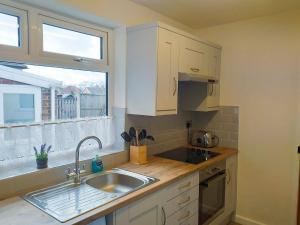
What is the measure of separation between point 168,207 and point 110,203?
0.57 metres

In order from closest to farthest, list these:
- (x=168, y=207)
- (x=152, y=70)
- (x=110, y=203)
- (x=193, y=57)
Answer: (x=110, y=203) < (x=168, y=207) < (x=152, y=70) < (x=193, y=57)

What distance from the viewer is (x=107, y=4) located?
6.39 ft

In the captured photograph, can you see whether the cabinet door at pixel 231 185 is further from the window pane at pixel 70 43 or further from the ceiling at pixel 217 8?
the window pane at pixel 70 43

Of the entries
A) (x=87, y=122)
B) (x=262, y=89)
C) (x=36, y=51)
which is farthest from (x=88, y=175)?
(x=262, y=89)

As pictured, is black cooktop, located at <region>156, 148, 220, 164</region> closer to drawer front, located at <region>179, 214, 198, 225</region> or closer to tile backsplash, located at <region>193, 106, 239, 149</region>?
tile backsplash, located at <region>193, 106, 239, 149</region>

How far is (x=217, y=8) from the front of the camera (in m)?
2.26

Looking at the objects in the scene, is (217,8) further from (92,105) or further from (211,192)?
(211,192)

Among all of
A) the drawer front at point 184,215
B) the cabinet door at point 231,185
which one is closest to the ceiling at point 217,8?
the cabinet door at point 231,185

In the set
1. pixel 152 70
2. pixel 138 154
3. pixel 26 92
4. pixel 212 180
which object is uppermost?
pixel 152 70

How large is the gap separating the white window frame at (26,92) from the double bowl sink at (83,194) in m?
0.53

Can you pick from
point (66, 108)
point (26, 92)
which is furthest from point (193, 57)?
point (26, 92)

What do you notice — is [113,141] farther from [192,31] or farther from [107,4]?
[192,31]

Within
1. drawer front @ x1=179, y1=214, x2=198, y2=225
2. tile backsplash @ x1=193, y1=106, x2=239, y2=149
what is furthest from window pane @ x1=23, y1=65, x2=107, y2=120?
tile backsplash @ x1=193, y1=106, x2=239, y2=149

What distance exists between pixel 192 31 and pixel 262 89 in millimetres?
1093
